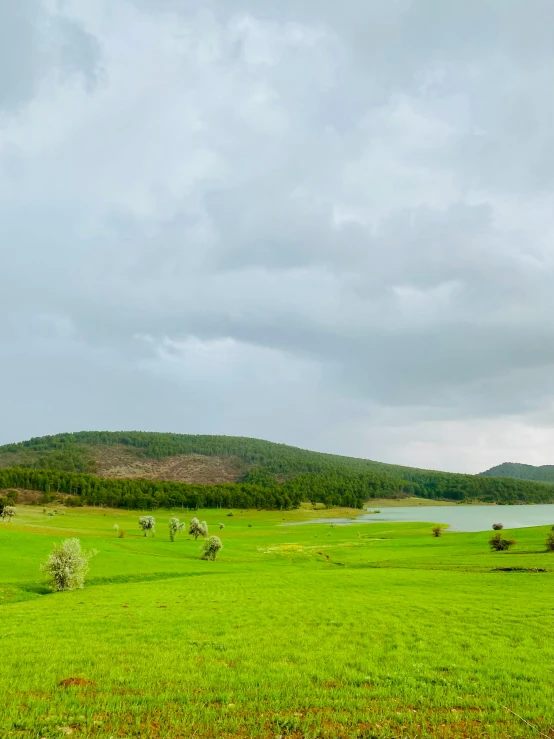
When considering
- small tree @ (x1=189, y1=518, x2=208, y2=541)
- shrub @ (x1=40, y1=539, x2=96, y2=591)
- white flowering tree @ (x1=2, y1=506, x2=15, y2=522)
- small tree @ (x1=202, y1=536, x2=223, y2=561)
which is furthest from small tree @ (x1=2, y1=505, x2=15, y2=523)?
shrub @ (x1=40, y1=539, x2=96, y2=591)

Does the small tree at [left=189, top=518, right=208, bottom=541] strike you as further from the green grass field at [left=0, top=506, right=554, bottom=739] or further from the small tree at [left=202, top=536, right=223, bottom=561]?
the green grass field at [left=0, top=506, right=554, bottom=739]

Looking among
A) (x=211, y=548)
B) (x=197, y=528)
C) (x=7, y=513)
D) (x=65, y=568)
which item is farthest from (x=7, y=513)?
(x=65, y=568)

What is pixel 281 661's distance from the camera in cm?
1727

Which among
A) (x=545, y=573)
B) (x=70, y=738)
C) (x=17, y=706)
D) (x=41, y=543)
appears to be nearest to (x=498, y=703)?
(x=70, y=738)

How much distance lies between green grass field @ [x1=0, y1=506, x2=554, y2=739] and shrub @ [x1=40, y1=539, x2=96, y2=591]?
2541 mm

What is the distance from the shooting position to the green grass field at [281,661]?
464 inches

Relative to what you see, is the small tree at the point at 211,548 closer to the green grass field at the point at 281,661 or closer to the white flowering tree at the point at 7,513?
the green grass field at the point at 281,661

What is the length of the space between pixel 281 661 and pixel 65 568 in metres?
35.8

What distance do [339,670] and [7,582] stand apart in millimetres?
43369

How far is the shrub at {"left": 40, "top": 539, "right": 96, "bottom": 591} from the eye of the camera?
145 feet

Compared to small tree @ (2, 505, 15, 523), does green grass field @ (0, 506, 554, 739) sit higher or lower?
higher

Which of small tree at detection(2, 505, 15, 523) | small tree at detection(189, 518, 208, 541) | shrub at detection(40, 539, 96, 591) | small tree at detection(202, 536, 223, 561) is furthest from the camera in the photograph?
small tree at detection(2, 505, 15, 523)

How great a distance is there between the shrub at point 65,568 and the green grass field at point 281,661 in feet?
8.34

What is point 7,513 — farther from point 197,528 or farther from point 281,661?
point 281,661
